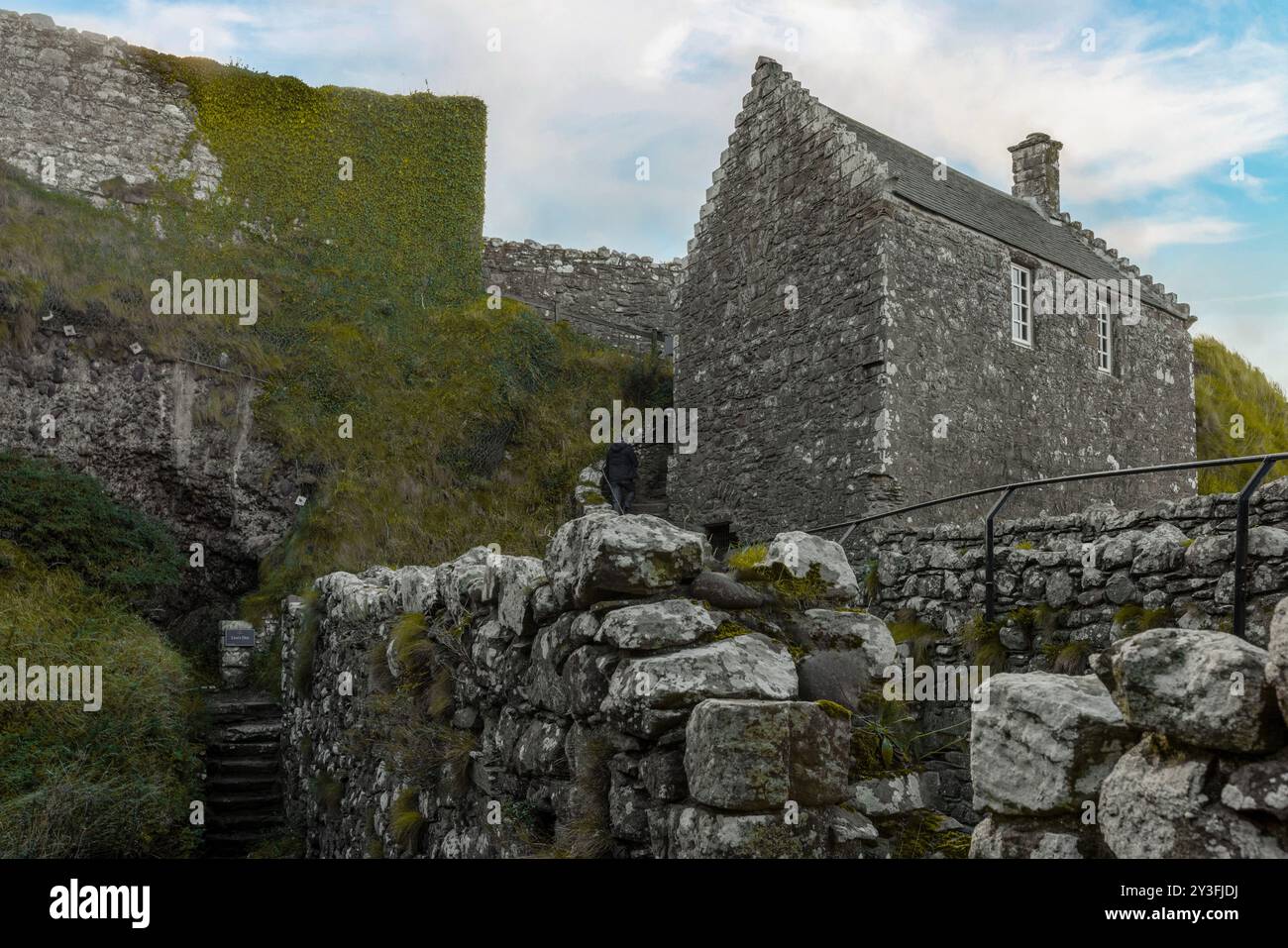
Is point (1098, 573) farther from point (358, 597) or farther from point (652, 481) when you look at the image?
point (652, 481)

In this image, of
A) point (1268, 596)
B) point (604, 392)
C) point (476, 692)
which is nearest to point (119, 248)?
point (604, 392)

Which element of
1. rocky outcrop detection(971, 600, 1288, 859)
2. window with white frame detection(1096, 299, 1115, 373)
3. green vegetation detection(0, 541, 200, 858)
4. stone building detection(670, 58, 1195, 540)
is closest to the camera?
rocky outcrop detection(971, 600, 1288, 859)

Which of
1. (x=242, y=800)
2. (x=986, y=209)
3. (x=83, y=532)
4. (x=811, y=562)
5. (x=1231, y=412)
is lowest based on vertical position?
(x=242, y=800)

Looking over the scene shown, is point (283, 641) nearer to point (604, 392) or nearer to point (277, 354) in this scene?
point (277, 354)

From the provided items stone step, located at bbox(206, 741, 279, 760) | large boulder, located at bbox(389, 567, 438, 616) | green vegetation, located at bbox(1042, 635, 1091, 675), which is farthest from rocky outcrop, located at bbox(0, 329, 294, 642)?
green vegetation, located at bbox(1042, 635, 1091, 675)

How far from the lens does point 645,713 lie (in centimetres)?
338

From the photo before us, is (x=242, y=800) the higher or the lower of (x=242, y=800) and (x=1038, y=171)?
the lower

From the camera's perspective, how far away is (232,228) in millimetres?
20266

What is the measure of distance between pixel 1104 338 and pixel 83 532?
17.1 metres

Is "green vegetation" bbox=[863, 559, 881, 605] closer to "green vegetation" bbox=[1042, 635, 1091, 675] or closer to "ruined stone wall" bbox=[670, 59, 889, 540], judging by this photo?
"green vegetation" bbox=[1042, 635, 1091, 675]

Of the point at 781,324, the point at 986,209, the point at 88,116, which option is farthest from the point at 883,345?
the point at 88,116

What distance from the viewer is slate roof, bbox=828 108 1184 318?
15047 mm

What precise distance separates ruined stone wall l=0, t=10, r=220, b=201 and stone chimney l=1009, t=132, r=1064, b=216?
56.2 feet
